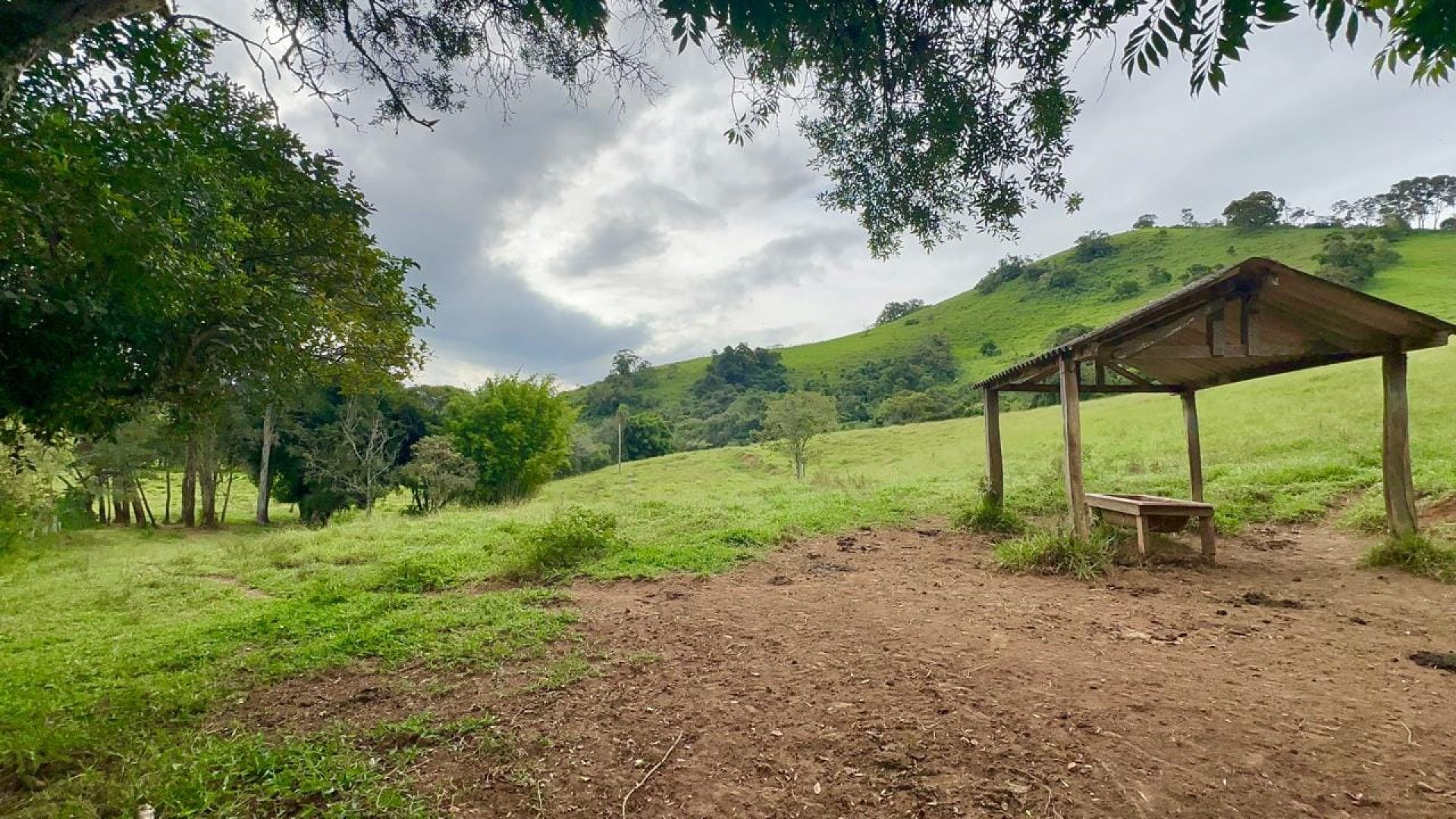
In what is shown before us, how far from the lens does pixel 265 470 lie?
25047mm

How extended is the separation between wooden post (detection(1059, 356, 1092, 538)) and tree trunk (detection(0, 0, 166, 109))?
8332 millimetres

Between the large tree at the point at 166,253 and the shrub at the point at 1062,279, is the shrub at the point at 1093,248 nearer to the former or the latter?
the shrub at the point at 1062,279

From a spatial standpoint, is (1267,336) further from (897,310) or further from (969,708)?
(897,310)

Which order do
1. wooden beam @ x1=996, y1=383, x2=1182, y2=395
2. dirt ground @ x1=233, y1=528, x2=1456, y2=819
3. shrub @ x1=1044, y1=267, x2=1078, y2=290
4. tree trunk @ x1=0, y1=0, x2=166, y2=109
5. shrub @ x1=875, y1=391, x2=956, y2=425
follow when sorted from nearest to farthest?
dirt ground @ x1=233, y1=528, x2=1456, y2=819 → tree trunk @ x1=0, y1=0, x2=166, y2=109 → wooden beam @ x1=996, y1=383, x2=1182, y2=395 → shrub @ x1=875, y1=391, x2=956, y2=425 → shrub @ x1=1044, y1=267, x2=1078, y2=290

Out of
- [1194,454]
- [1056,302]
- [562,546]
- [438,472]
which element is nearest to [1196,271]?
[1056,302]

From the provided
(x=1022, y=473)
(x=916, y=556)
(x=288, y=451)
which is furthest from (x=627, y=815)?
(x=288, y=451)

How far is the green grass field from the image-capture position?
114 inches

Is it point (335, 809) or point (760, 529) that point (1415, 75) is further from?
point (760, 529)

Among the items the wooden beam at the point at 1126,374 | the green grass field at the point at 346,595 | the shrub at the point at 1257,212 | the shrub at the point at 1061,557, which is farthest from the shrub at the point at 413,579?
the shrub at the point at 1257,212

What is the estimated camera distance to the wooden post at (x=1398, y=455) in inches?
265

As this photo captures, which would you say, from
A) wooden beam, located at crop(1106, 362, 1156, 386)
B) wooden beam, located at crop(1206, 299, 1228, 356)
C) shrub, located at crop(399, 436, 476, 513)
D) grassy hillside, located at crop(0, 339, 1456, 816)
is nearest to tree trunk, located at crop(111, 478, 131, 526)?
grassy hillside, located at crop(0, 339, 1456, 816)

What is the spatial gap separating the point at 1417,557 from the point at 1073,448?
3226 mm

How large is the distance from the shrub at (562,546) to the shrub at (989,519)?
562cm

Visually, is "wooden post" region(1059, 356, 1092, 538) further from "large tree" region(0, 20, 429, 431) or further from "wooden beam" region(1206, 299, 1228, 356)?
"large tree" region(0, 20, 429, 431)
